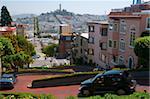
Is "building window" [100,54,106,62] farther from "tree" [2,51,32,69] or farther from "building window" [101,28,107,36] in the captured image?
"tree" [2,51,32,69]

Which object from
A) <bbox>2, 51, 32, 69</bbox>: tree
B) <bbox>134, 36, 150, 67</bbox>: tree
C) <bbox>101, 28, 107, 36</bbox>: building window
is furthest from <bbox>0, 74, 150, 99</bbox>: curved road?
<bbox>101, 28, 107, 36</bbox>: building window

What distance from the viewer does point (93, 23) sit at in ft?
161

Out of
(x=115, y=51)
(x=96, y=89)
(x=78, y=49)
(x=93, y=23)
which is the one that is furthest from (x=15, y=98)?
(x=78, y=49)

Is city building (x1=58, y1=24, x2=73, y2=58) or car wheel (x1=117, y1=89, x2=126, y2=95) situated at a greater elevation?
car wheel (x1=117, y1=89, x2=126, y2=95)

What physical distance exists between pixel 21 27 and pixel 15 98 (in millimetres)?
93976

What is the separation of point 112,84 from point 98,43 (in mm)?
29977

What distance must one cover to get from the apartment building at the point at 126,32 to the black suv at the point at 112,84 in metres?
14.4

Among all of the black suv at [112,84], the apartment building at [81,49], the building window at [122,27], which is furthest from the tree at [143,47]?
the apartment building at [81,49]

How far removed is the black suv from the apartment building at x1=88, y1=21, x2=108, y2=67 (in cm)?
2660

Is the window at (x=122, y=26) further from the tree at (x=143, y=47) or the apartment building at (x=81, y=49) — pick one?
the apartment building at (x=81, y=49)

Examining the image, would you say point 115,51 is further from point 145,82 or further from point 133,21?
point 145,82

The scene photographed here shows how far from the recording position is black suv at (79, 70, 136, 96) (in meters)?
17.7

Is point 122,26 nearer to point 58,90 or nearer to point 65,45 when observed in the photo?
point 58,90

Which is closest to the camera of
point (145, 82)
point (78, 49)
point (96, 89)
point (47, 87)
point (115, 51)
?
point (96, 89)
